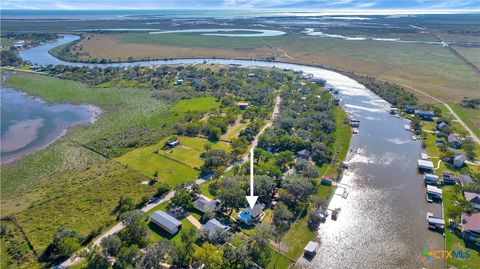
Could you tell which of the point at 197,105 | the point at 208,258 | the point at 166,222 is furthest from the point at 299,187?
the point at 197,105

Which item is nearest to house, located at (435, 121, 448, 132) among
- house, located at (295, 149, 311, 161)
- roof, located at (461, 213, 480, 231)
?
roof, located at (461, 213, 480, 231)

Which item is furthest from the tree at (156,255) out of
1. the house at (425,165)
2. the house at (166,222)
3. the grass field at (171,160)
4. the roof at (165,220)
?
the house at (425,165)

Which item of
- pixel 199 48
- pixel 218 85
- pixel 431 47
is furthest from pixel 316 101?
pixel 431 47

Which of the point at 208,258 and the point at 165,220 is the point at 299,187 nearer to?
the point at 208,258

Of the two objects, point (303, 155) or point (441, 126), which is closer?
point (303, 155)

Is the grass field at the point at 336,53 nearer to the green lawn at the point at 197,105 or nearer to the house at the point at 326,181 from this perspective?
the house at the point at 326,181

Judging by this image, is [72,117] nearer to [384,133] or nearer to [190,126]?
[190,126]
